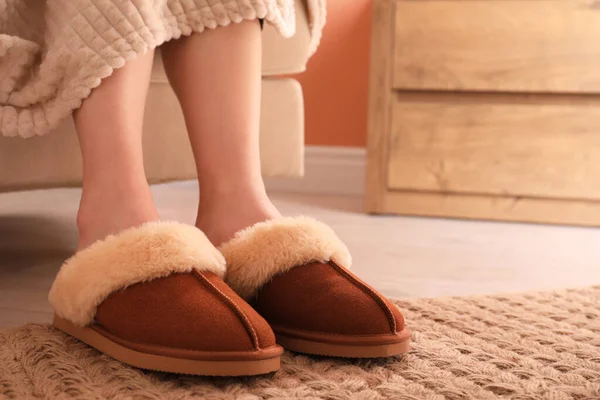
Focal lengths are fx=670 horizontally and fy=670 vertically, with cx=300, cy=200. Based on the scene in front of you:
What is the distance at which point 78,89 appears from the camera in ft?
1.86

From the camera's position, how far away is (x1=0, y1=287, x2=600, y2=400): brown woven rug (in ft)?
1.57

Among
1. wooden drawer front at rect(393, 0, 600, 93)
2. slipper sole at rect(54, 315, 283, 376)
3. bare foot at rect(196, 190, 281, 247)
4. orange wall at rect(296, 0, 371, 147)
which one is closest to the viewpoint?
slipper sole at rect(54, 315, 283, 376)

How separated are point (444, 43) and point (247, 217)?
100cm

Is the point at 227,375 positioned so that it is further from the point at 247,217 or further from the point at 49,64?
the point at 49,64

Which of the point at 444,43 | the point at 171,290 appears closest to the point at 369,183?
the point at 444,43

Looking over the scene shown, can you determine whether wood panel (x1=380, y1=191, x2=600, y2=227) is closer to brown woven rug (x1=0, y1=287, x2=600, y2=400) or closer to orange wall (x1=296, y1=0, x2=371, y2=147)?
orange wall (x1=296, y1=0, x2=371, y2=147)

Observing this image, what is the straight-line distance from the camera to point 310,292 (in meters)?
0.54

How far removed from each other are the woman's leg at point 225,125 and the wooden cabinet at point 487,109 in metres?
0.92

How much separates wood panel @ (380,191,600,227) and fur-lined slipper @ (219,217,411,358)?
→ 0.97 metres

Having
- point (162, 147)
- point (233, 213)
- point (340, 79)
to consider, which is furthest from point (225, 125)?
point (340, 79)

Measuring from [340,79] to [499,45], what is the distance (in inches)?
21.6

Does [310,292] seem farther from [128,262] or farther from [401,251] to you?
[401,251]

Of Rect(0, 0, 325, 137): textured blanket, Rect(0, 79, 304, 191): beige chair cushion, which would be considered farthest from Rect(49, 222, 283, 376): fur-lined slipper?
Rect(0, 79, 304, 191): beige chair cushion

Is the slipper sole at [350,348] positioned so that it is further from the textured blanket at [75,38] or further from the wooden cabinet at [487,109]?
the wooden cabinet at [487,109]
